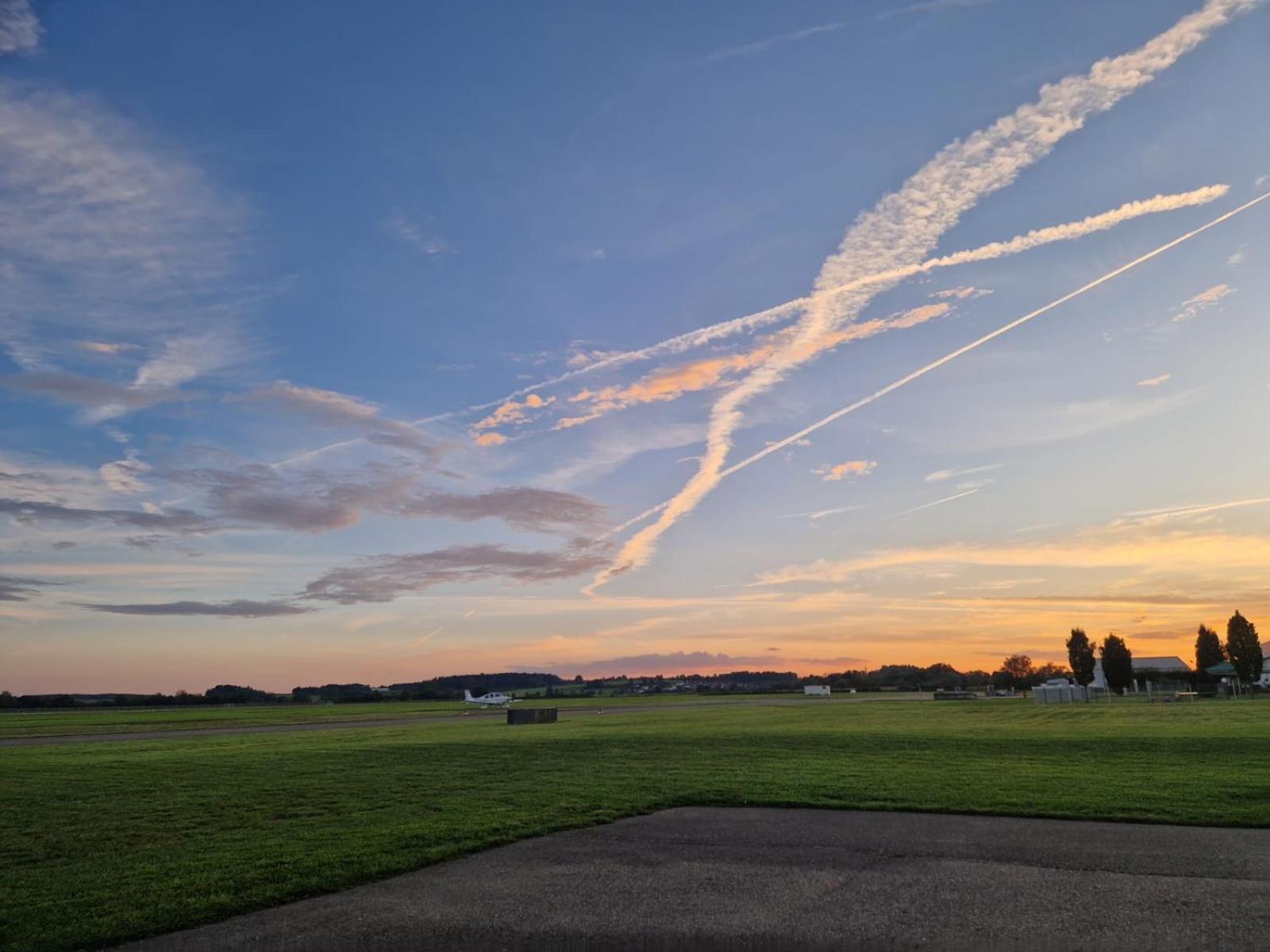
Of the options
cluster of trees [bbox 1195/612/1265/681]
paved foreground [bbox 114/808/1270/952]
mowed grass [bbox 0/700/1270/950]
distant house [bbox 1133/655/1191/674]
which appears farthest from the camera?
distant house [bbox 1133/655/1191/674]

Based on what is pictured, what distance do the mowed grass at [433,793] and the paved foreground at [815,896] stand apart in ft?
4.24

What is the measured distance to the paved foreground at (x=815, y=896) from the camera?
862 cm

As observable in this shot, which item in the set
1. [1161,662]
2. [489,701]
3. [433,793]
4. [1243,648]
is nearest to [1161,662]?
[1161,662]

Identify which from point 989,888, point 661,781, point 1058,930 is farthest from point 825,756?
point 1058,930

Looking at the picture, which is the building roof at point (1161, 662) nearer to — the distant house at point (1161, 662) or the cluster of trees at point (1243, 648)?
the distant house at point (1161, 662)

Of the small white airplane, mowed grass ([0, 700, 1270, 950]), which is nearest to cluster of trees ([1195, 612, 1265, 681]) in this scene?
mowed grass ([0, 700, 1270, 950])

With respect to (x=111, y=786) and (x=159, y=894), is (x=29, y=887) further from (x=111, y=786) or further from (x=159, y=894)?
(x=111, y=786)

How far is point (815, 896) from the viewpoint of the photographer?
33.0 ft

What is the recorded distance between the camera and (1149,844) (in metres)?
12.5

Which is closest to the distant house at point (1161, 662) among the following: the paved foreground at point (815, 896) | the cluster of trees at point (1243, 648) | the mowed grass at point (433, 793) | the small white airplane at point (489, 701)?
the cluster of trees at point (1243, 648)

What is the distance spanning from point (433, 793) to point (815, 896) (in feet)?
39.0

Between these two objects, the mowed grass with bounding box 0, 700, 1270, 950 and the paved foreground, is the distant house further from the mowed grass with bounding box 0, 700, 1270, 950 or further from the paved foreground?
the paved foreground

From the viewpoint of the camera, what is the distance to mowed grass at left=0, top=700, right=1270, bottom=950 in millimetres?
11289

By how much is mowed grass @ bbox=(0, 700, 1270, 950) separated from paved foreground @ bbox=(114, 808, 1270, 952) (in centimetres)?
129
